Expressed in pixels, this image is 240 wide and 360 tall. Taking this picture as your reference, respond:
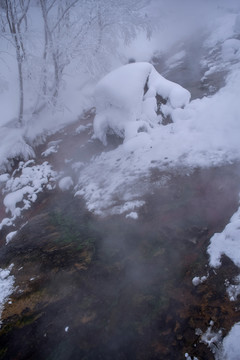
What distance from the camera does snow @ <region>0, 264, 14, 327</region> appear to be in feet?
11.7

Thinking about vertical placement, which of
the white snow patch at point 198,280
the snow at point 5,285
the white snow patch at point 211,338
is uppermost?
the white snow patch at point 211,338

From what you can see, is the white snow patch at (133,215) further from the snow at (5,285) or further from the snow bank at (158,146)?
the snow at (5,285)

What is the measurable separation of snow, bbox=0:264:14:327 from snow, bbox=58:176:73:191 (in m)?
2.76

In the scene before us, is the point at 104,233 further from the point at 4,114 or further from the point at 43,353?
the point at 4,114

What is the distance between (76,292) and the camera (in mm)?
3422

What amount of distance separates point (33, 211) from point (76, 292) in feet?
11.0

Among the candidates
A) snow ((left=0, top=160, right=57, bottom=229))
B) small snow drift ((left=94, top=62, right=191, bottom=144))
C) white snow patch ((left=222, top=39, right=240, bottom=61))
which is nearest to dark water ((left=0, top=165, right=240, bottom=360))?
snow ((left=0, top=160, right=57, bottom=229))

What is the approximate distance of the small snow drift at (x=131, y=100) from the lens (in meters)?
7.32

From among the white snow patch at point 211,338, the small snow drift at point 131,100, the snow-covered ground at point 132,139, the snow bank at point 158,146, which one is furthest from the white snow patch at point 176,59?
the white snow patch at point 211,338

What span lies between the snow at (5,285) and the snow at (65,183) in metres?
2.76

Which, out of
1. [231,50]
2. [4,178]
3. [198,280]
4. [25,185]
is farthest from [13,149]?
[231,50]

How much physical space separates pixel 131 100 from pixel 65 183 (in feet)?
10.9

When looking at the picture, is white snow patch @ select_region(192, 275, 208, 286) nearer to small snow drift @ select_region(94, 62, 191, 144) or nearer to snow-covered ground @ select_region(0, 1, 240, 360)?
snow-covered ground @ select_region(0, 1, 240, 360)

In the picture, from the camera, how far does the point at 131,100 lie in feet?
24.0
